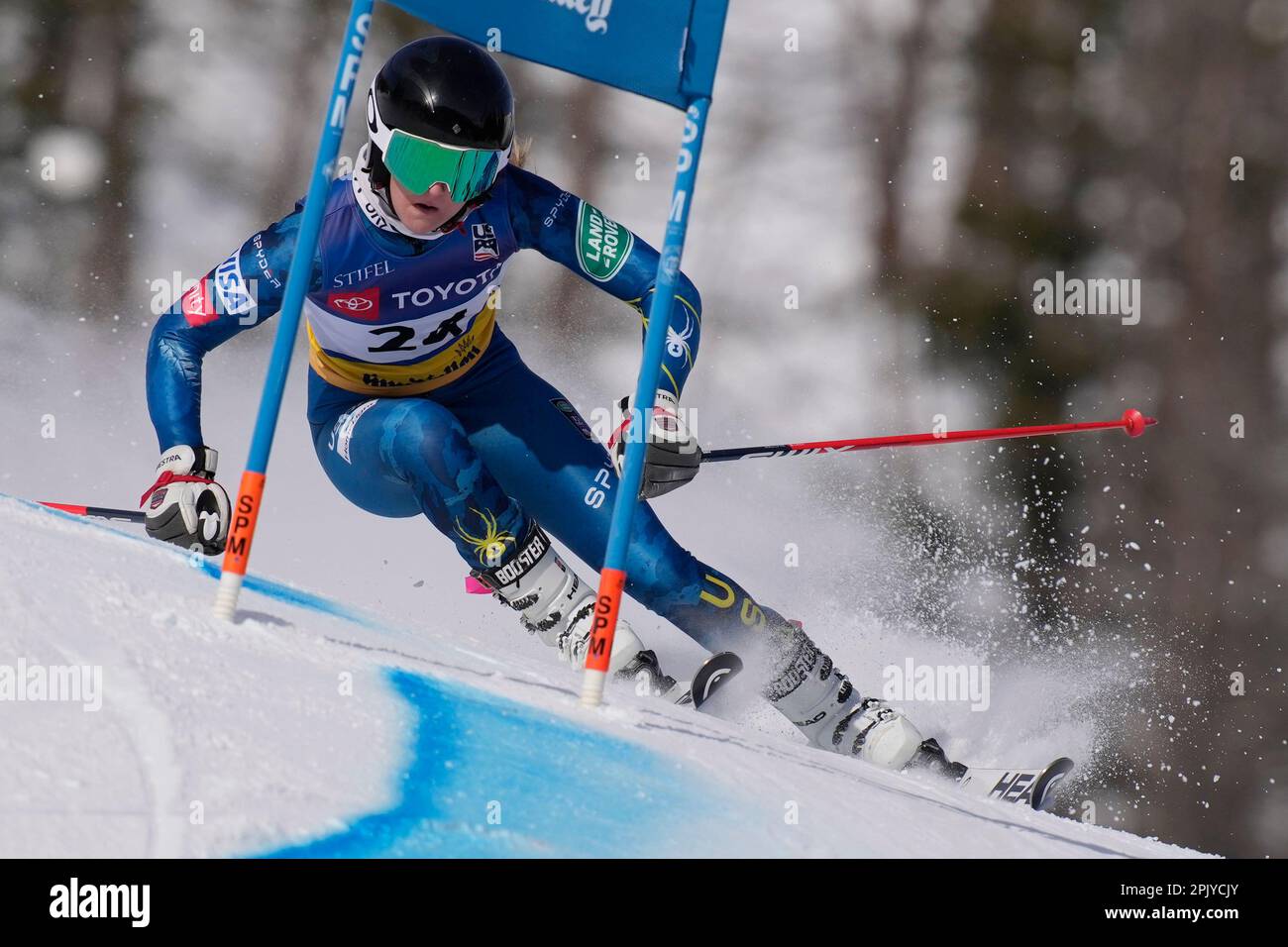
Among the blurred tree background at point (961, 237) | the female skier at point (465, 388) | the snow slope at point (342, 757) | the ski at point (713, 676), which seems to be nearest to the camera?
the snow slope at point (342, 757)

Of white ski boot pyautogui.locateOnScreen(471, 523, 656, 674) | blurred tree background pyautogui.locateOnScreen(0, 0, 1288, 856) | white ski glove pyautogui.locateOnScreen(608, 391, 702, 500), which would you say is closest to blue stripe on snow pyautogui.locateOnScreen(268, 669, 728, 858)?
white ski glove pyautogui.locateOnScreen(608, 391, 702, 500)

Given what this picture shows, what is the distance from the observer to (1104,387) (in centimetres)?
1298

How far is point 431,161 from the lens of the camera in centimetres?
294

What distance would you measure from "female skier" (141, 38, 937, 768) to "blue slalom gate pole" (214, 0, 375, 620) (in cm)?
51

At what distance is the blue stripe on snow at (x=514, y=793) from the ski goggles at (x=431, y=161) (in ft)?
4.14

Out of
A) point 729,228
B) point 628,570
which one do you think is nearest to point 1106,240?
point 729,228

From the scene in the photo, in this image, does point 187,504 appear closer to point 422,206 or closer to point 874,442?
point 422,206

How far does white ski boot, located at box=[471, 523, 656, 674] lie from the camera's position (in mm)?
3262

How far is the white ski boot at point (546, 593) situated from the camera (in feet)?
10.7

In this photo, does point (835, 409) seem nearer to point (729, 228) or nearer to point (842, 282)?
point (842, 282)

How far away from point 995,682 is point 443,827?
4.58 metres

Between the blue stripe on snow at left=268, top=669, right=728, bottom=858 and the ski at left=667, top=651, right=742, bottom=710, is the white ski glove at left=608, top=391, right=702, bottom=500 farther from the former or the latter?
the blue stripe on snow at left=268, top=669, right=728, bottom=858

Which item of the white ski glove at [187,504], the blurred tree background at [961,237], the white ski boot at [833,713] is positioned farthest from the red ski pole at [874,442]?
the blurred tree background at [961,237]

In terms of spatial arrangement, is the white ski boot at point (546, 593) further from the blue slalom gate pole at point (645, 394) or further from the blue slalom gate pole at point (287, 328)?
the blue slalom gate pole at point (287, 328)
